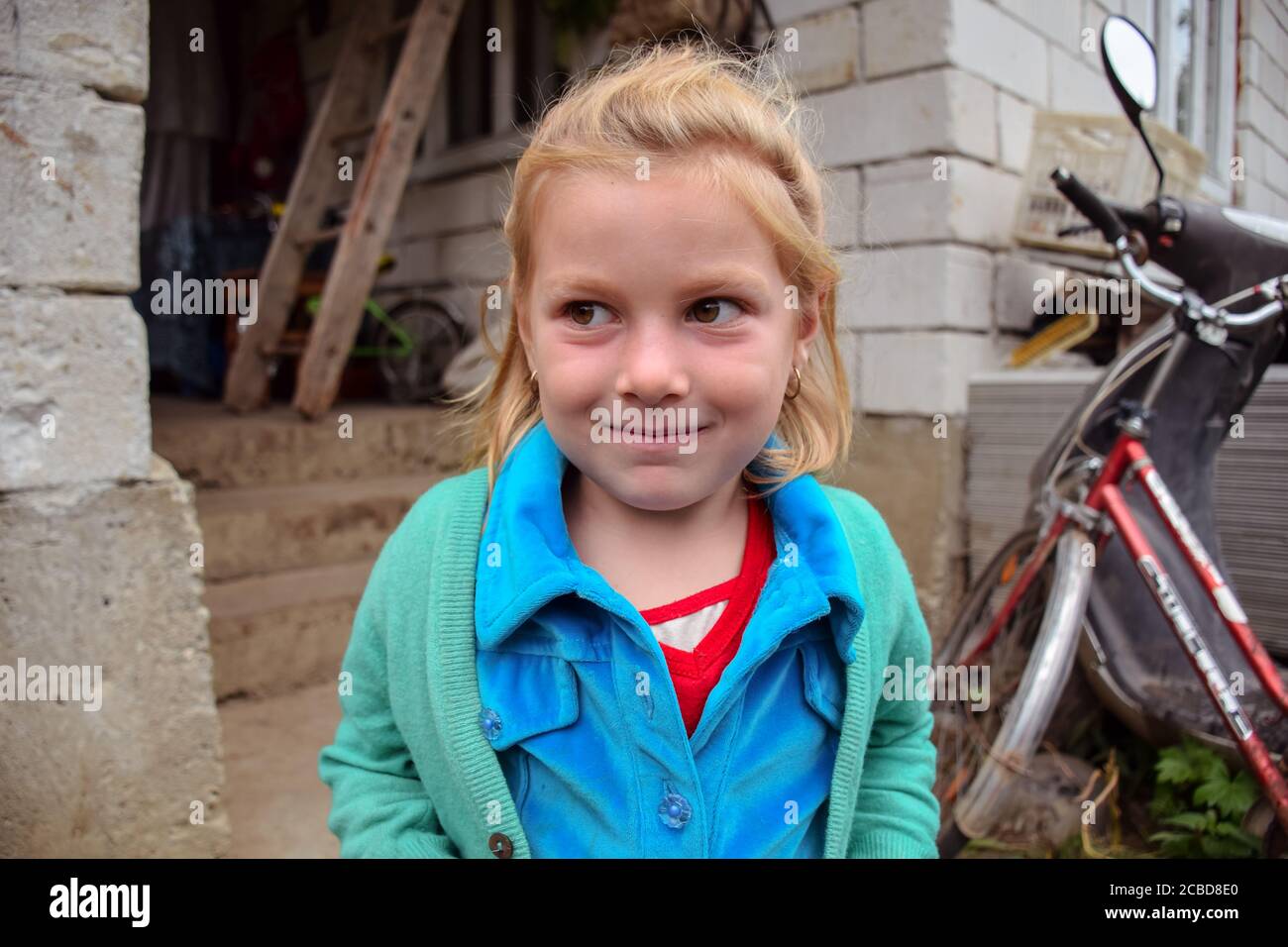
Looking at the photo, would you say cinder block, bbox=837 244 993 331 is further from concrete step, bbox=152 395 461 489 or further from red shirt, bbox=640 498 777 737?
red shirt, bbox=640 498 777 737

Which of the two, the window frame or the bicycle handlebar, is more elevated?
the window frame

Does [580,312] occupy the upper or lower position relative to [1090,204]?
lower

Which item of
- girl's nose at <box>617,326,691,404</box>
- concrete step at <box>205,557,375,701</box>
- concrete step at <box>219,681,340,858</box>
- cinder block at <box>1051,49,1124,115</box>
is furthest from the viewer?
cinder block at <box>1051,49,1124,115</box>

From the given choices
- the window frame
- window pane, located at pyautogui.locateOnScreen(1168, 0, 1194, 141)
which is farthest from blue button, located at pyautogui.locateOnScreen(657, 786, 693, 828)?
window pane, located at pyautogui.locateOnScreen(1168, 0, 1194, 141)

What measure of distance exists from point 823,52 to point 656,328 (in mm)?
3069

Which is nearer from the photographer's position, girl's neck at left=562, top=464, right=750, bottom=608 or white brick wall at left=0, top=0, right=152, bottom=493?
girl's neck at left=562, top=464, right=750, bottom=608

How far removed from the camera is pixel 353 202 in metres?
4.00

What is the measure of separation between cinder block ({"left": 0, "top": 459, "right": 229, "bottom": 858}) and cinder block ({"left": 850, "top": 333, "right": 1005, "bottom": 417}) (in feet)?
8.14

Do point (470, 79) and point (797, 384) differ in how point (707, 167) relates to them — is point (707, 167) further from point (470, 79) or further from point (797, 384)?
point (470, 79)

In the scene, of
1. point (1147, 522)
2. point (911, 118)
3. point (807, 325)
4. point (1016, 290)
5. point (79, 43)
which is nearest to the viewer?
point (807, 325)

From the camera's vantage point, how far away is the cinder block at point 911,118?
10.4 feet

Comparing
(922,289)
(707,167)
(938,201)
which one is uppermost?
(938,201)

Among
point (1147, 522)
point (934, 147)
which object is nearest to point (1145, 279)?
point (1147, 522)

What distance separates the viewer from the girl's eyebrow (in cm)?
89
